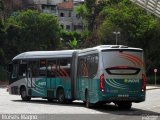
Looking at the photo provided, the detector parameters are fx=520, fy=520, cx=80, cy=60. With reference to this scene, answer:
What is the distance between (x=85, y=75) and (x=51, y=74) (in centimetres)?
438

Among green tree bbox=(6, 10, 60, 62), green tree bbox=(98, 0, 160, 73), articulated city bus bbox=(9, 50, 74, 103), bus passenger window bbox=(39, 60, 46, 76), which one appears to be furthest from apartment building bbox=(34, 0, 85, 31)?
bus passenger window bbox=(39, 60, 46, 76)

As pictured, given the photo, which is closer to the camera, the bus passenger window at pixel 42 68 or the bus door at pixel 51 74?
the bus door at pixel 51 74

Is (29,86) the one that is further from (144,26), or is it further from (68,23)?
(68,23)

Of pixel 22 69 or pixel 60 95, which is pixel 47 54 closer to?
pixel 60 95

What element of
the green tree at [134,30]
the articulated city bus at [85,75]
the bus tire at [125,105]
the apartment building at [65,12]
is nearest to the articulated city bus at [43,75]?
the articulated city bus at [85,75]

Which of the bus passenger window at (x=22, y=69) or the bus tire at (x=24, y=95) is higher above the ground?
the bus passenger window at (x=22, y=69)

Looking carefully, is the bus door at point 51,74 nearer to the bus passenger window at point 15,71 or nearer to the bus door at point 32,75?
the bus door at point 32,75

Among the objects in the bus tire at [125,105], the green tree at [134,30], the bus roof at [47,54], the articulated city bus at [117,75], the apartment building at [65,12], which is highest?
the apartment building at [65,12]

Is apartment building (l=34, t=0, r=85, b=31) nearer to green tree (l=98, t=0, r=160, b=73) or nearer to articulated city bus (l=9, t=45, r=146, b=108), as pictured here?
green tree (l=98, t=0, r=160, b=73)

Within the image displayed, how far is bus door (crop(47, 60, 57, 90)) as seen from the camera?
2977cm

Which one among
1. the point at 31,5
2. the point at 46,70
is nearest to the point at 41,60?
the point at 46,70

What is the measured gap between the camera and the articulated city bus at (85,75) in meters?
23.7

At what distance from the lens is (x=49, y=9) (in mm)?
122250

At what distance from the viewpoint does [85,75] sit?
85.8 feet
